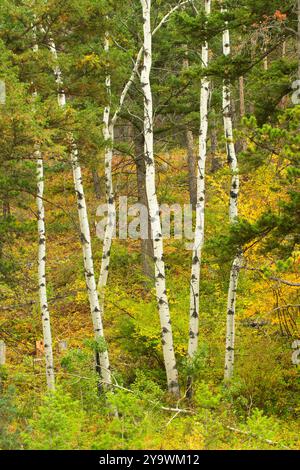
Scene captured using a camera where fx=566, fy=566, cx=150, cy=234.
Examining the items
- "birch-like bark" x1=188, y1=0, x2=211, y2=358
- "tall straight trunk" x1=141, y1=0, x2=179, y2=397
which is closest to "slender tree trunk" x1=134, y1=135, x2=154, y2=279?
"birch-like bark" x1=188, y1=0, x2=211, y2=358

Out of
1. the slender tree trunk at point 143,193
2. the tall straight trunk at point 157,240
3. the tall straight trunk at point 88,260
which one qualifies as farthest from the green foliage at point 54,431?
the slender tree trunk at point 143,193

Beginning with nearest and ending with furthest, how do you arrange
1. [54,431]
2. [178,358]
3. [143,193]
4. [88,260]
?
[54,431] → [88,260] → [178,358] → [143,193]

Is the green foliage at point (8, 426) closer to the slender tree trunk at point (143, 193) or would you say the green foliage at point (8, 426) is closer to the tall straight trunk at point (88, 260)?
the tall straight trunk at point (88, 260)

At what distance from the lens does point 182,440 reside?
7.86m

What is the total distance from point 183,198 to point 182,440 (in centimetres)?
1977

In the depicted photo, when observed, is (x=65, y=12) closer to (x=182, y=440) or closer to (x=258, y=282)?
(x=258, y=282)

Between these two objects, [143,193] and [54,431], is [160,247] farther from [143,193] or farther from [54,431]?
[143,193]

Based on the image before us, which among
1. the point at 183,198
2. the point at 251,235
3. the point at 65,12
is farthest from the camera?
the point at 183,198

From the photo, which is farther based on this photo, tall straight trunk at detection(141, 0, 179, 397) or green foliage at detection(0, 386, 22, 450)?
tall straight trunk at detection(141, 0, 179, 397)

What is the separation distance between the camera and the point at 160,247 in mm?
11672

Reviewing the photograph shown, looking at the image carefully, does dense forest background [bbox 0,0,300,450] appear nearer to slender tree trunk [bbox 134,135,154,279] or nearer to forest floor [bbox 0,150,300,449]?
forest floor [bbox 0,150,300,449]

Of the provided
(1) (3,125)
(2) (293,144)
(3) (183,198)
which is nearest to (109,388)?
(1) (3,125)

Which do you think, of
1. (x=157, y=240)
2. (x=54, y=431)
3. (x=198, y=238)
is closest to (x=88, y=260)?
(x=157, y=240)

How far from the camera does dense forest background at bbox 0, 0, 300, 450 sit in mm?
8156
